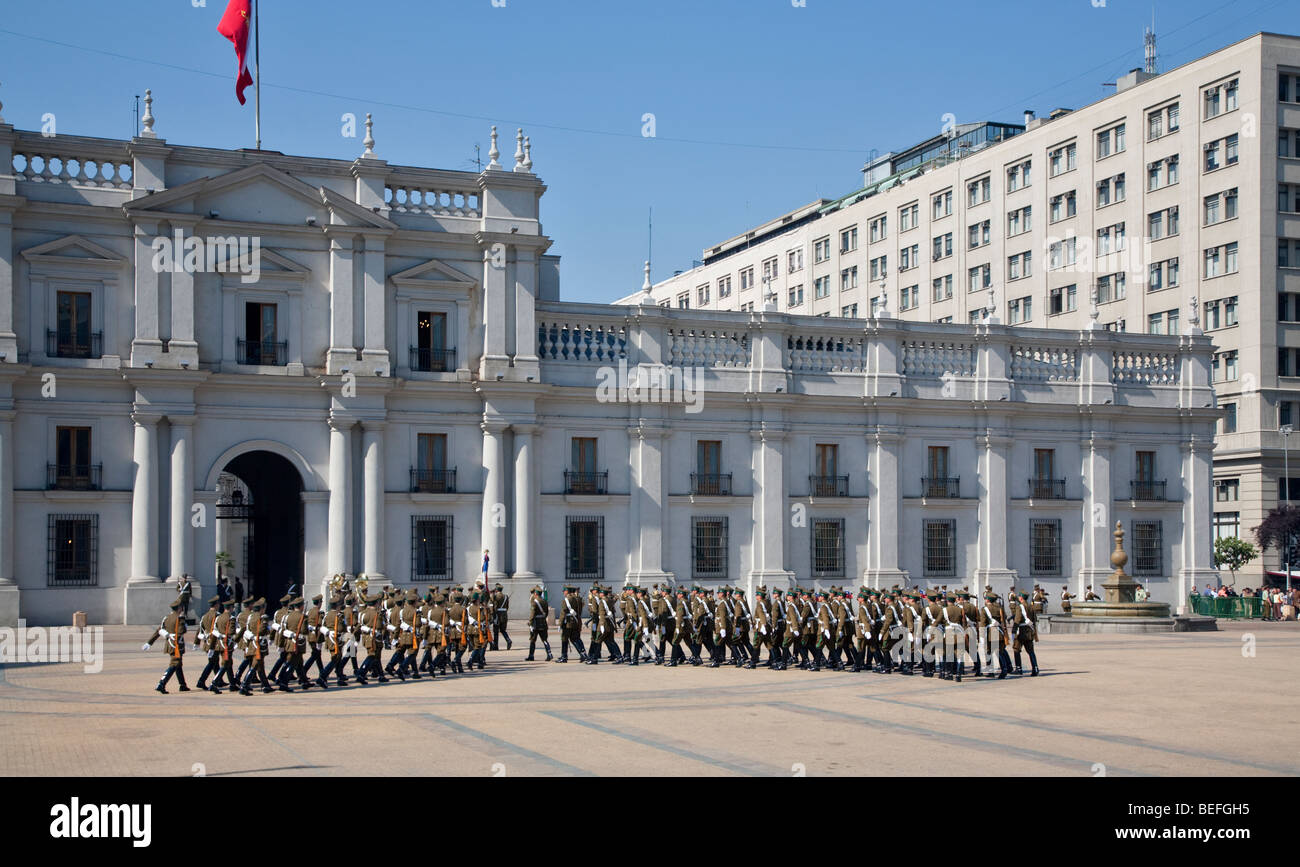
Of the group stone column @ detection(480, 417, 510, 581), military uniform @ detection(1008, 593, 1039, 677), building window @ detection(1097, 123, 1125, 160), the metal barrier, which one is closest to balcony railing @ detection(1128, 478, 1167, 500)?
the metal barrier

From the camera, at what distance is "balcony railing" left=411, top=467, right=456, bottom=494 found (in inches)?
1471

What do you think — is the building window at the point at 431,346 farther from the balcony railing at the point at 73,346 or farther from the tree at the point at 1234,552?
the tree at the point at 1234,552

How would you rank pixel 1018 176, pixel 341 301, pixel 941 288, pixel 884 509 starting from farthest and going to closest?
1. pixel 941 288
2. pixel 1018 176
3. pixel 884 509
4. pixel 341 301

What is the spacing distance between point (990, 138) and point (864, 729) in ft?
225

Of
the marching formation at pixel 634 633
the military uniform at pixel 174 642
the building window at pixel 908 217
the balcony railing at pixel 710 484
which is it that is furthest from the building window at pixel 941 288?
the military uniform at pixel 174 642

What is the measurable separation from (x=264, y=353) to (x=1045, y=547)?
81.6 feet

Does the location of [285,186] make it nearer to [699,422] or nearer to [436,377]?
[436,377]

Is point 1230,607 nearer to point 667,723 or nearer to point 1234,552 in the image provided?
point 1234,552

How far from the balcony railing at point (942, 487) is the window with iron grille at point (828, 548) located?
3.09m

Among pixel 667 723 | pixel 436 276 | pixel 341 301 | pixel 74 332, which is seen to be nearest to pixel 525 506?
pixel 436 276

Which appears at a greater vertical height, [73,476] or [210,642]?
[73,476]

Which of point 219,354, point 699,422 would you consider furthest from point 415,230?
point 699,422

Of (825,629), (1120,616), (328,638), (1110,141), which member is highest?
(1110,141)

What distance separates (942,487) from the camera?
4259cm
